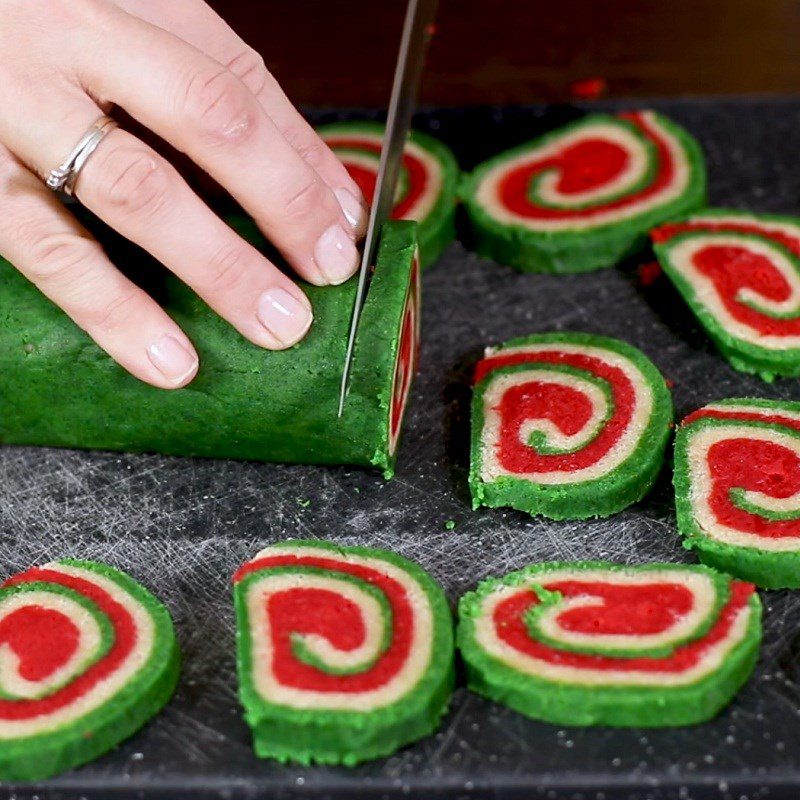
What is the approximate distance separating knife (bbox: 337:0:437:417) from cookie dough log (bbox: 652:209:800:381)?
0.96 m

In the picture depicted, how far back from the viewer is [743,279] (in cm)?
358

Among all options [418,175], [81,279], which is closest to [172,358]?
[81,279]

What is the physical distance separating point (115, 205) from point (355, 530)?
0.94m

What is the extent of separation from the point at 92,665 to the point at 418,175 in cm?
195

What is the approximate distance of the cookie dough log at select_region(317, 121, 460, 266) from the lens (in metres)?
3.85

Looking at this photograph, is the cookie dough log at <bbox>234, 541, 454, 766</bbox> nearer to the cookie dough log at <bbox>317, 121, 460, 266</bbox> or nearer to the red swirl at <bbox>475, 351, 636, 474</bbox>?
the red swirl at <bbox>475, 351, 636, 474</bbox>

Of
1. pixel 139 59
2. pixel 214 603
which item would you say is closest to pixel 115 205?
pixel 139 59

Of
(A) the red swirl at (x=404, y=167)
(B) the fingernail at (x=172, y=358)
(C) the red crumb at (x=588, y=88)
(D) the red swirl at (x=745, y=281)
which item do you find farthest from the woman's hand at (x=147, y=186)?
(C) the red crumb at (x=588, y=88)

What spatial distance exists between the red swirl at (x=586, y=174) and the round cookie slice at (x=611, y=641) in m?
1.38

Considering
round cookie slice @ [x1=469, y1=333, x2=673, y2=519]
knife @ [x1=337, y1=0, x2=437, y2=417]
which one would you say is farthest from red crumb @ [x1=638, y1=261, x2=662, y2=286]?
knife @ [x1=337, y1=0, x2=437, y2=417]

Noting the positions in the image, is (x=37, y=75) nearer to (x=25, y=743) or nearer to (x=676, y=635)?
(x=25, y=743)

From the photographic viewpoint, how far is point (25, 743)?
8.27ft

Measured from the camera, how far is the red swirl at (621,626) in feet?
8.60

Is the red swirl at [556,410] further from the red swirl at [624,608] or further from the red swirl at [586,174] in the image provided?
the red swirl at [586,174]
